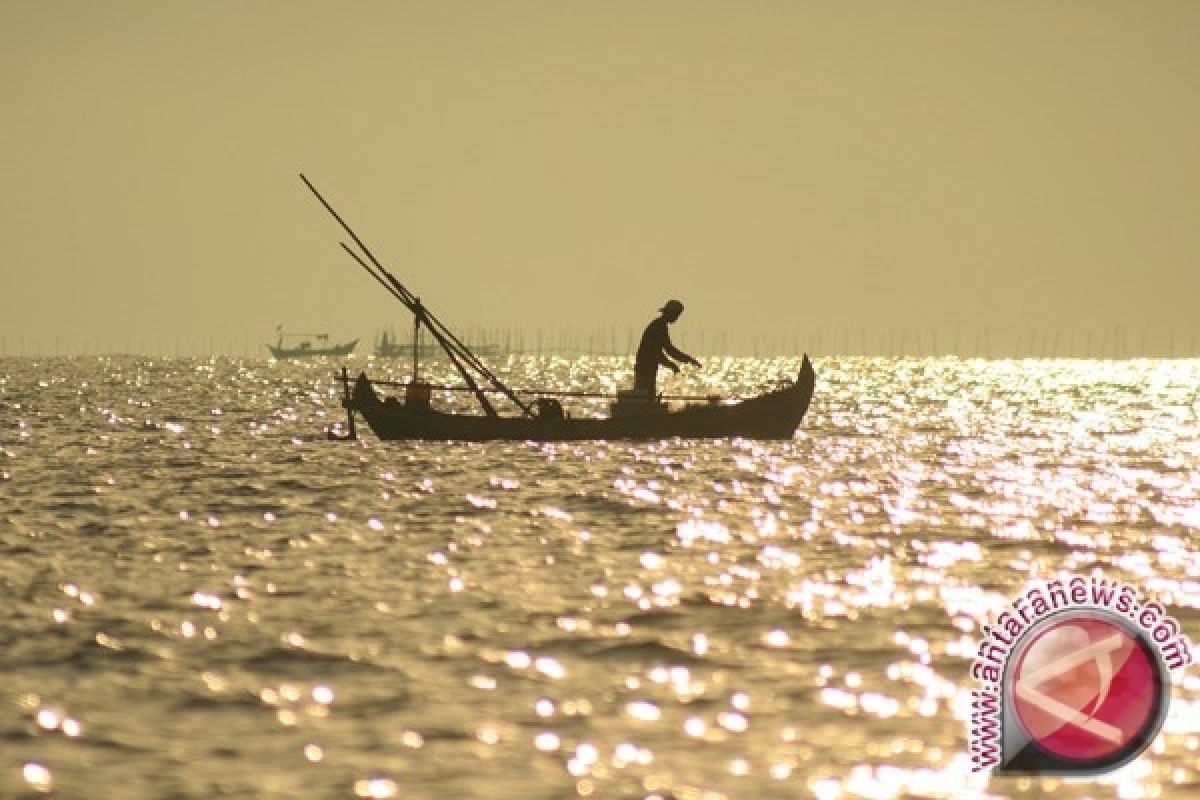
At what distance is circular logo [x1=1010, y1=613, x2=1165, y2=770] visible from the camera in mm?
14594

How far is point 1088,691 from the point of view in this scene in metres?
15.4

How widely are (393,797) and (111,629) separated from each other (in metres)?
7.72

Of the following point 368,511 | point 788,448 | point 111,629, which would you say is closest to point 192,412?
point 788,448

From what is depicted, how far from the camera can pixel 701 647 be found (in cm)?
1933

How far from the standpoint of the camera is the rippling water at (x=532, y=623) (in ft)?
46.8

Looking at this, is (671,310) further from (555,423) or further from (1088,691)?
(1088,691)

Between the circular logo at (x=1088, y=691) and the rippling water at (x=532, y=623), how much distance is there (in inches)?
13.3

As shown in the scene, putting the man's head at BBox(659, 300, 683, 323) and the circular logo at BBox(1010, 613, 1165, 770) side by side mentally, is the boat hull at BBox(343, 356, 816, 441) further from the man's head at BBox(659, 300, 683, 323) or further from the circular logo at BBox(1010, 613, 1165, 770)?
the circular logo at BBox(1010, 613, 1165, 770)
